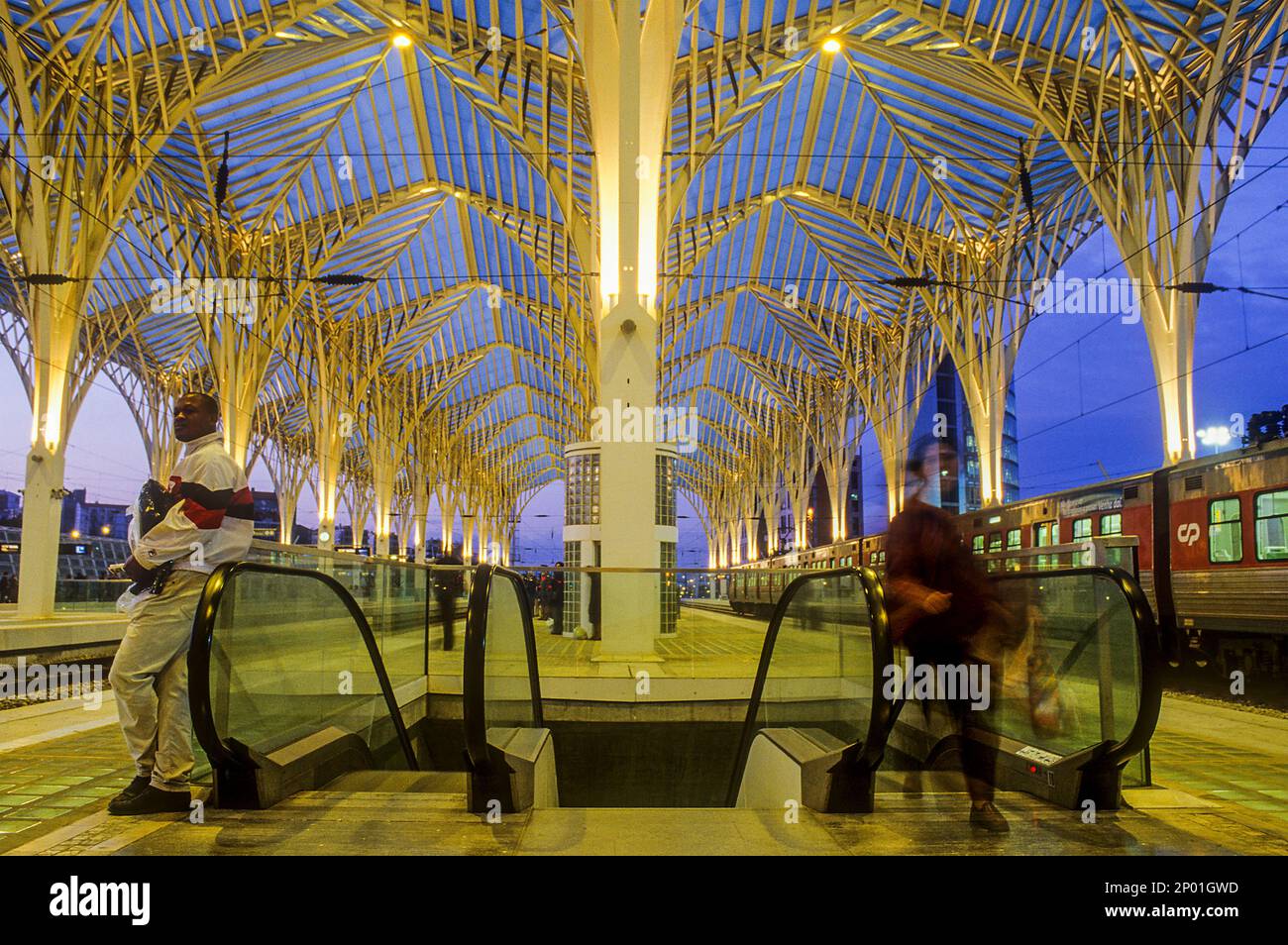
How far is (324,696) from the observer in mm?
5992

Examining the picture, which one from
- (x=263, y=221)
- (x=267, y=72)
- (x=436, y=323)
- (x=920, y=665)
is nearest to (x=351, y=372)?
(x=436, y=323)

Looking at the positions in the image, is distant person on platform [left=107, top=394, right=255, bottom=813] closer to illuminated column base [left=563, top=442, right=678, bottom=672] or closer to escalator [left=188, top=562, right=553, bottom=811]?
escalator [left=188, top=562, right=553, bottom=811]

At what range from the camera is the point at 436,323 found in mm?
42188

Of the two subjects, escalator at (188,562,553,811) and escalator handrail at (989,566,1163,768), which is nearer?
escalator at (188,562,553,811)

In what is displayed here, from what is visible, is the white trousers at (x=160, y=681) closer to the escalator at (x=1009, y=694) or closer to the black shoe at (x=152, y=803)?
the black shoe at (x=152, y=803)

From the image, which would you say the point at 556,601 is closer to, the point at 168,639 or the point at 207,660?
the point at 168,639

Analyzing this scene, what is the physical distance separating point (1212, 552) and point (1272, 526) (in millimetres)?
1290

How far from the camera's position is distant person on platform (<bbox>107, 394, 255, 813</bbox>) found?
4.41 m

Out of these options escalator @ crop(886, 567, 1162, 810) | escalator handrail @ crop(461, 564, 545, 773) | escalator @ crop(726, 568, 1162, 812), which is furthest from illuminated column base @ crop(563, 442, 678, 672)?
escalator handrail @ crop(461, 564, 545, 773)

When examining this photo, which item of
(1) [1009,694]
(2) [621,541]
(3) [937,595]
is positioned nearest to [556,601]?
(2) [621,541]

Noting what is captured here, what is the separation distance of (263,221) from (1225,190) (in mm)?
24351

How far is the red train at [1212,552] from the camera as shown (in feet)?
38.5

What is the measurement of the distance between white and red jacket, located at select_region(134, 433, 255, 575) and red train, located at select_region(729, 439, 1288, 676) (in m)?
6.83
